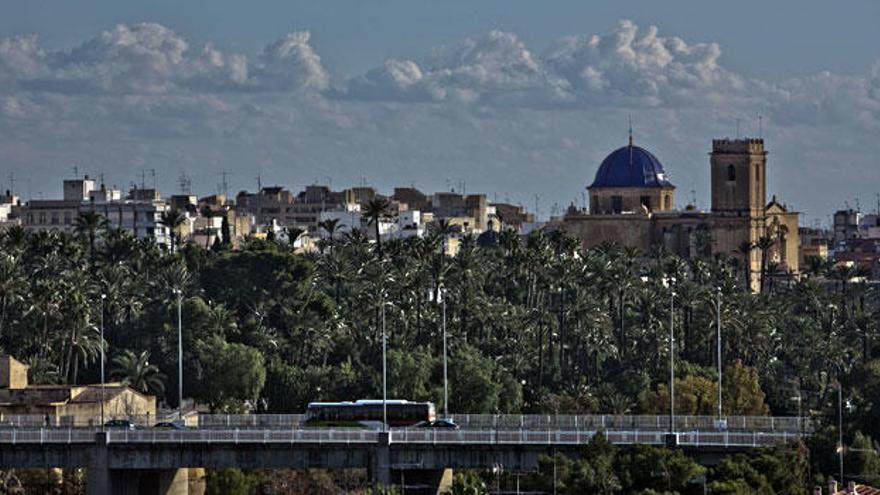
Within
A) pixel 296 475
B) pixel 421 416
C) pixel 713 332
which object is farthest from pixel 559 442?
pixel 713 332

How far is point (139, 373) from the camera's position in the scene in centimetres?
16525

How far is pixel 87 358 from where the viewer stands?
173m

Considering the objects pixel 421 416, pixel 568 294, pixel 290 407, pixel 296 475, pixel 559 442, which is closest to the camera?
pixel 559 442

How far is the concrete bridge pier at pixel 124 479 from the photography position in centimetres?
12794

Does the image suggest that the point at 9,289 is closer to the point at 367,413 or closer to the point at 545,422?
the point at 367,413

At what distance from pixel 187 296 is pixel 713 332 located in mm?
33041

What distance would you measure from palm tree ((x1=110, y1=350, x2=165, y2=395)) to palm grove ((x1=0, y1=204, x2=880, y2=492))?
0.41ft

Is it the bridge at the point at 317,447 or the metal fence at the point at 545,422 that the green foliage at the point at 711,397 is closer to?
the metal fence at the point at 545,422

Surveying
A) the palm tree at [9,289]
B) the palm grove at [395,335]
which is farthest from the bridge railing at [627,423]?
the palm tree at [9,289]

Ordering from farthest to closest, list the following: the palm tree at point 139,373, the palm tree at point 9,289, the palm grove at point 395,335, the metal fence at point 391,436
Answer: the palm tree at point 9,289 → the palm grove at point 395,335 → the palm tree at point 139,373 → the metal fence at point 391,436

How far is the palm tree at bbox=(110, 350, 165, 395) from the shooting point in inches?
6506

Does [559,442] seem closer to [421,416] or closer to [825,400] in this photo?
[421,416]

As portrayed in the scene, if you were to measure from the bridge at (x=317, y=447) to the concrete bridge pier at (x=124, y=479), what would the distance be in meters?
0.04

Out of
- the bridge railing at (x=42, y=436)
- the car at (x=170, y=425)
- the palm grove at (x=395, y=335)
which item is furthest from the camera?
the palm grove at (x=395, y=335)
